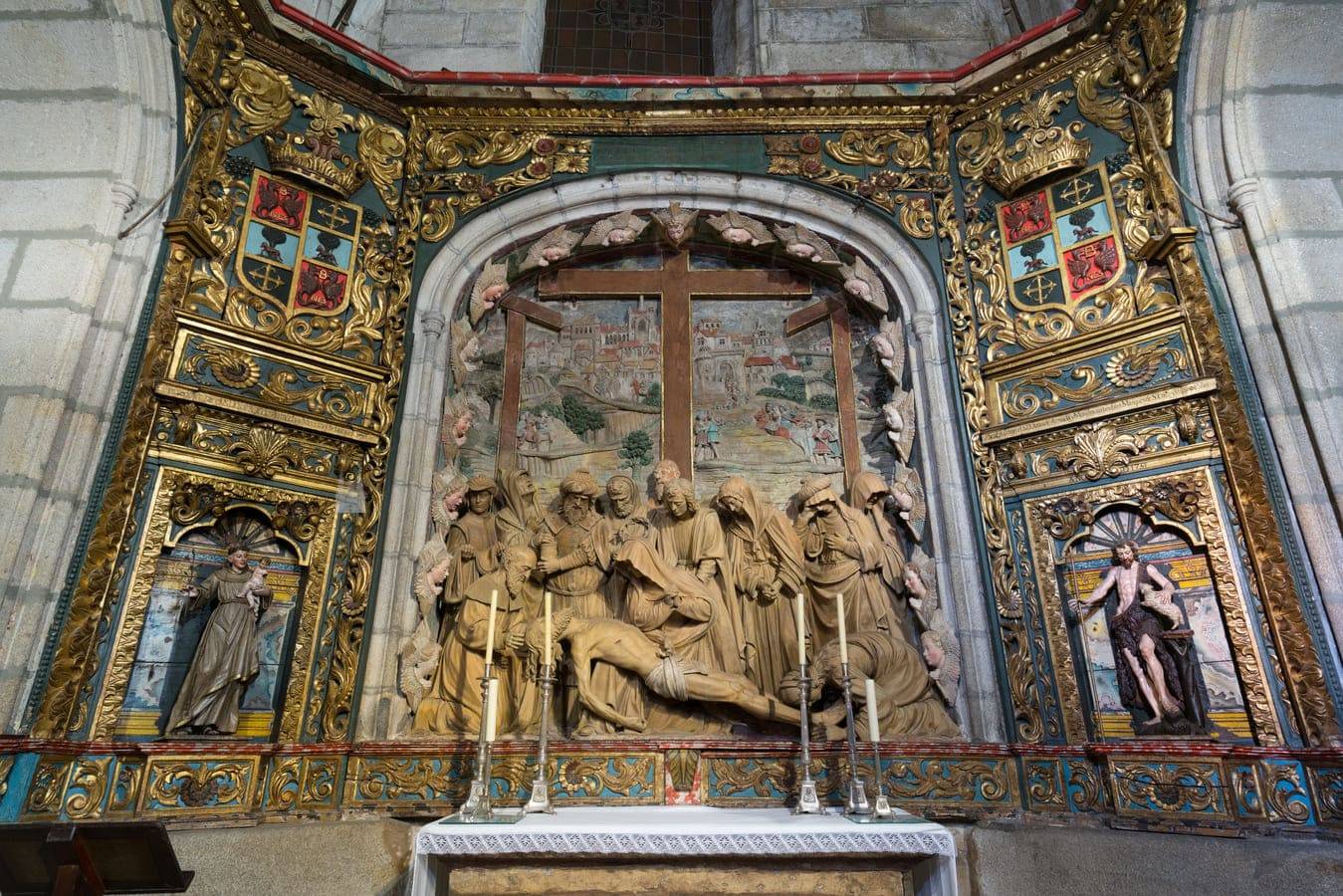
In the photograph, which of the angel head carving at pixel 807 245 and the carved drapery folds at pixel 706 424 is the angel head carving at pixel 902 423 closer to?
the carved drapery folds at pixel 706 424

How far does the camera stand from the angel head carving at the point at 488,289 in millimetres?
6641

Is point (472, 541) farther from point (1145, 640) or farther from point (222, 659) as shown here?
point (1145, 640)

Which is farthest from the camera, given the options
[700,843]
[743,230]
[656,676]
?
[743,230]

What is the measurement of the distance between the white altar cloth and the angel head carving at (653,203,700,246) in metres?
4.65

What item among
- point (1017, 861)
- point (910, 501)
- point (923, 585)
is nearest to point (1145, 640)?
point (923, 585)

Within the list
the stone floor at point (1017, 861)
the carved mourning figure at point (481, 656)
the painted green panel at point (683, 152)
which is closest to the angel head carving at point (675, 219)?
the painted green panel at point (683, 152)

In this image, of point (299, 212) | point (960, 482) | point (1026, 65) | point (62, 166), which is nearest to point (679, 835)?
point (960, 482)

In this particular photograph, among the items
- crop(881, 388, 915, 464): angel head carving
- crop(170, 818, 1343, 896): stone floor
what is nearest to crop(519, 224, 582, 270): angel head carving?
crop(881, 388, 915, 464): angel head carving

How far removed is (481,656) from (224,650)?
147cm

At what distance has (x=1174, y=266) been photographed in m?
5.41

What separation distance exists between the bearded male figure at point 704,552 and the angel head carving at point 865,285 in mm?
2024

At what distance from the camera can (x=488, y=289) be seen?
6688 millimetres

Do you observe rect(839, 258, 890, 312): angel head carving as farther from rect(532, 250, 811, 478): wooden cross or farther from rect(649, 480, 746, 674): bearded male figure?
rect(649, 480, 746, 674): bearded male figure

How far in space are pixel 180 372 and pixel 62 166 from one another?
59.5 inches
